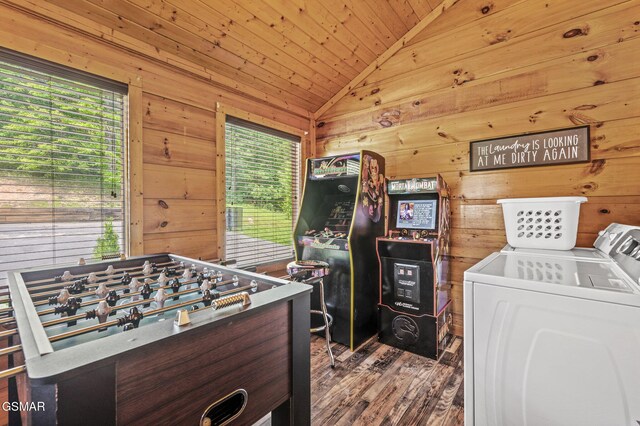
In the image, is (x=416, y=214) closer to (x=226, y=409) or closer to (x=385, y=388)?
(x=385, y=388)

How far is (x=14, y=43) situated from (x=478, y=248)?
11.5 feet

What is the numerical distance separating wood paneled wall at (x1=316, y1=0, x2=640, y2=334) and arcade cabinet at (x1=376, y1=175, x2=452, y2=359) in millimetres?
351

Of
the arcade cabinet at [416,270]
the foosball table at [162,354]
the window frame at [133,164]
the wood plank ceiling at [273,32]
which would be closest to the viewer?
the foosball table at [162,354]

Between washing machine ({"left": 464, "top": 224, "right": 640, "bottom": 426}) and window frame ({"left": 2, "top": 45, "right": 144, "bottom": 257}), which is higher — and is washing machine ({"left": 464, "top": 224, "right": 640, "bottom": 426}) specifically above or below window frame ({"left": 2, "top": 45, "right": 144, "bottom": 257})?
below

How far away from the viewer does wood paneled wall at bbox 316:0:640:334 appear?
6.79ft

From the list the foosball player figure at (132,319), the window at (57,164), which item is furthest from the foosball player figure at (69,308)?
the window at (57,164)

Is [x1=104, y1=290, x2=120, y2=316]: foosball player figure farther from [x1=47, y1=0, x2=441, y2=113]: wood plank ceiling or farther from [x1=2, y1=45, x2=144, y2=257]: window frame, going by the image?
[x1=47, y1=0, x2=441, y2=113]: wood plank ceiling

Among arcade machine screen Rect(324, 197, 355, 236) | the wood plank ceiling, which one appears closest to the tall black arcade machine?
arcade machine screen Rect(324, 197, 355, 236)

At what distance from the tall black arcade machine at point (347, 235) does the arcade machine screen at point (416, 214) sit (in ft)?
0.73

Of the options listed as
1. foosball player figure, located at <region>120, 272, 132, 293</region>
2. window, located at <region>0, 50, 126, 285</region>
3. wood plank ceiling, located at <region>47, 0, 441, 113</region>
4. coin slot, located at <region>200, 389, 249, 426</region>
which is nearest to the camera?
coin slot, located at <region>200, 389, 249, 426</region>

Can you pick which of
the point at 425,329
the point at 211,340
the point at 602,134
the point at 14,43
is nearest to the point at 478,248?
the point at 425,329

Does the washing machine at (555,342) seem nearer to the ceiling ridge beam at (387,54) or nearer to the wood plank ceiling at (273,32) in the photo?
the wood plank ceiling at (273,32)

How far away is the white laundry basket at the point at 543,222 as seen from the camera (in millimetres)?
1707

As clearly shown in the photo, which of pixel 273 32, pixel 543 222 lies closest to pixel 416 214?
pixel 543 222
